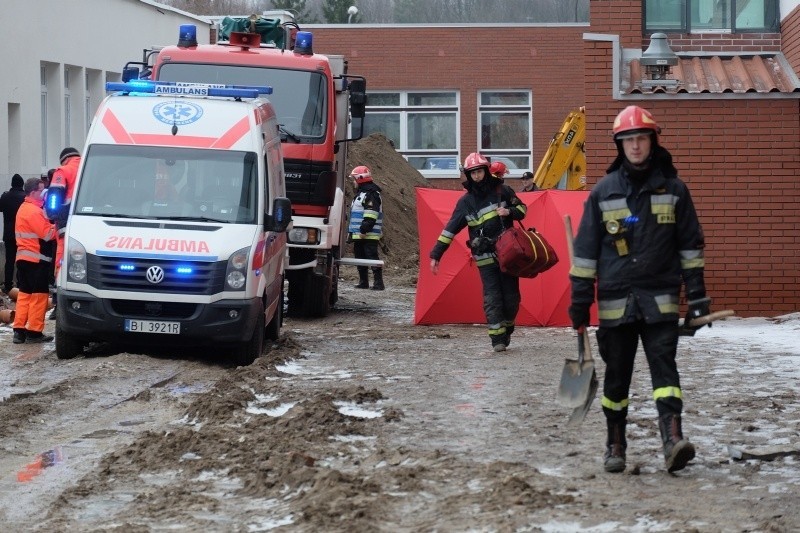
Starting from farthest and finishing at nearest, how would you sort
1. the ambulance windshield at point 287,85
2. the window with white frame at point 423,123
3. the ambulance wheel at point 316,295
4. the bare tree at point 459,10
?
the bare tree at point 459,10 < the window with white frame at point 423,123 < the ambulance wheel at point 316,295 < the ambulance windshield at point 287,85

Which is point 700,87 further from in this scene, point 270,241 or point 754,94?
point 270,241

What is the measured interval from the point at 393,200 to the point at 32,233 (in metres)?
18.8

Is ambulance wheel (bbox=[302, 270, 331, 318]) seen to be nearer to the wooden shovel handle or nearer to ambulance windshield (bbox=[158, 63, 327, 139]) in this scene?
ambulance windshield (bbox=[158, 63, 327, 139])

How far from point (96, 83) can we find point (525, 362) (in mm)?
18805

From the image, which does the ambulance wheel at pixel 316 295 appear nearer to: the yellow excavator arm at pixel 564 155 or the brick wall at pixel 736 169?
the brick wall at pixel 736 169

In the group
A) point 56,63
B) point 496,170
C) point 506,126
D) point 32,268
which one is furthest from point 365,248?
point 506,126

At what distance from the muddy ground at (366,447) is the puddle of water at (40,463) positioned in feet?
0.07

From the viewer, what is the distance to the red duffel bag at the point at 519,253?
13.0m

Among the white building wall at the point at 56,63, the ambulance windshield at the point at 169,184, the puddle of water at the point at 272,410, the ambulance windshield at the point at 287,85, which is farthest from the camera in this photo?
the white building wall at the point at 56,63

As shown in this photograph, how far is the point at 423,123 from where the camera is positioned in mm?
39906

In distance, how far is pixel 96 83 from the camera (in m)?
29.2

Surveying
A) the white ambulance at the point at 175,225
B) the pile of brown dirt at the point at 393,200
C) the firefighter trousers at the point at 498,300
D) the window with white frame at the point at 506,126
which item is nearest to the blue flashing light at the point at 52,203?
the white ambulance at the point at 175,225

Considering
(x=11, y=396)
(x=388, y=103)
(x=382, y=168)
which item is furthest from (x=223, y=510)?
(x=388, y=103)

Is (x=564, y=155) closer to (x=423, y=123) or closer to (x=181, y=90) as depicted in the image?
(x=181, y=90)
